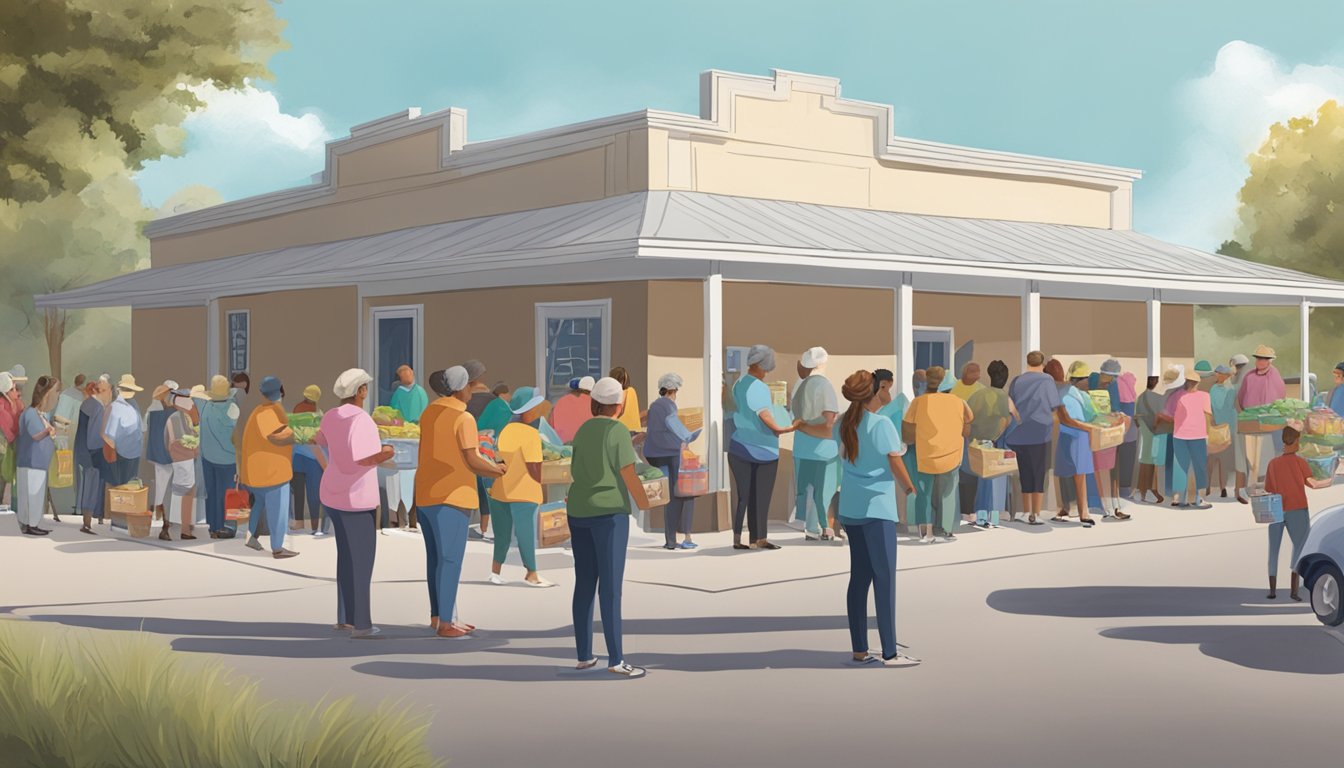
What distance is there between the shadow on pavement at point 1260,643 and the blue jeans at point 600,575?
11.4 feet

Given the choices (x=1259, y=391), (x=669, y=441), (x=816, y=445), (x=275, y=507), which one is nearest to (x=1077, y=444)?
(x=816, y=445)

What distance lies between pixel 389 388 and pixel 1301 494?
14.5m

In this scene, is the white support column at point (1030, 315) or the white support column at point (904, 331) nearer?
the white support column at point (904, 331)

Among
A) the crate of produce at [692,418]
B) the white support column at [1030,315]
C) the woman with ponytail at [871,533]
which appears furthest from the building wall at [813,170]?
the woman with ponytail at [871,533]

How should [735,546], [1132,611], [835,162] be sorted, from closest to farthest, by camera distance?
1. [1132,611]
2. [735,546]
3. [835,162]

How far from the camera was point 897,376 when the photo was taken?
20344 millimetres

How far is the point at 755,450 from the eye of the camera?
1627 cm

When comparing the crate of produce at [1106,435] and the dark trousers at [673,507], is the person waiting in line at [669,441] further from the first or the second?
the crate of produce at [1106,435]

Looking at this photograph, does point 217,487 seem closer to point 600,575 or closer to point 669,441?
point 669,441

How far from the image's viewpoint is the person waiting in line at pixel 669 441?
16266mm

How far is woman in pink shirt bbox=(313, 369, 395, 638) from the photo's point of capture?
1116cm

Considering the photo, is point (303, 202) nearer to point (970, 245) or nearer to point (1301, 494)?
point (970, 245)

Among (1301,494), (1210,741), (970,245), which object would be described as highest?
(970,245)

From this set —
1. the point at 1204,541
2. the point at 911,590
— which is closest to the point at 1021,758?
the point at 911,590
